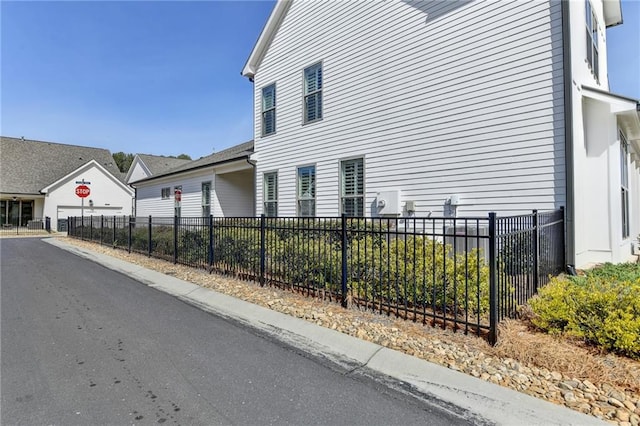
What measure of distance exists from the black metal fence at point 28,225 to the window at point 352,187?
26342 mm

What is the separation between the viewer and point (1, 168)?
2781 cm

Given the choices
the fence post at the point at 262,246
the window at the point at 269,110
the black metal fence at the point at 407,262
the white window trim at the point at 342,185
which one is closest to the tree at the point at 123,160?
the window at the point at 269,110

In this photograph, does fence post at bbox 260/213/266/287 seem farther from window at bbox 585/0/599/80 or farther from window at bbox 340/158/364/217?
window at bbox 585/0/599/80

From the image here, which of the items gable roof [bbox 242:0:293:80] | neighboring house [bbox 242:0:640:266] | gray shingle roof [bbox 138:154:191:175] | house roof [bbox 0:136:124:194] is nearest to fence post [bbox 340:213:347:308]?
neighboring house [bbox 242:0:640:266]

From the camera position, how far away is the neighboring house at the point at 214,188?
1457cm

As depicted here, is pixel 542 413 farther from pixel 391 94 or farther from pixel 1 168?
pixel 1 168

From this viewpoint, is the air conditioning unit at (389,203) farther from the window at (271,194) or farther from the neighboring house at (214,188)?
the neighboring house at (214,188)

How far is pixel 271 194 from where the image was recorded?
12555 mm

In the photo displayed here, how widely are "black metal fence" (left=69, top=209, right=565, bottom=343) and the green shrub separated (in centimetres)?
49

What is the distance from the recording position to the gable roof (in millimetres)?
11867

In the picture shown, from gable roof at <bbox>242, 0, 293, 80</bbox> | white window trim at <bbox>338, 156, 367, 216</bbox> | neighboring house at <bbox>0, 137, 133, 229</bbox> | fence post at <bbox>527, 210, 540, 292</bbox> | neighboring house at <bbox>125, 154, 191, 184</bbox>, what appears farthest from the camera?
neighboring house at <bbox>125, 154, 191, 184</bbox>

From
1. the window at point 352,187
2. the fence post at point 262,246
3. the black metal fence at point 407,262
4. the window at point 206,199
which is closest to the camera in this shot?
the black metal fence at point 407,262

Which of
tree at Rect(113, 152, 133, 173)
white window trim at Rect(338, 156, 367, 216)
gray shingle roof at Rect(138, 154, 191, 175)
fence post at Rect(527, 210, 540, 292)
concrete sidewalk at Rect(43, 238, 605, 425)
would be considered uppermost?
tree at Rect(113, 152, 133, 173)

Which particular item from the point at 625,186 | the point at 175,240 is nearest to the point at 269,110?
the point at 175,240
